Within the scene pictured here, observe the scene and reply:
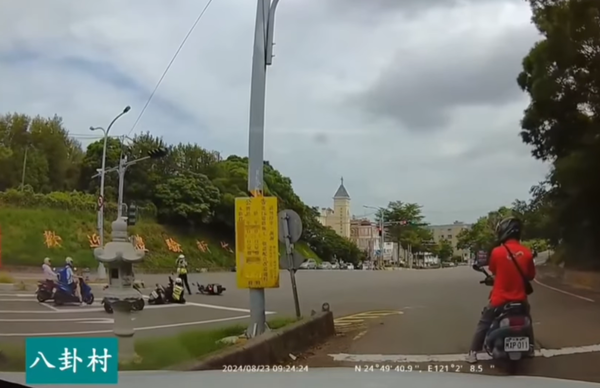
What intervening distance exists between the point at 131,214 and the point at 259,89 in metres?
0.77

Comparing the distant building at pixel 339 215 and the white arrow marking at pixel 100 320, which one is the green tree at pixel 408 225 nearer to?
the distant building at pixel 339 215

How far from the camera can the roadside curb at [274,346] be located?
2.54 m

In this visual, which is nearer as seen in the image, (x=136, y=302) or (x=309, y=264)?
(x=136, y=302)

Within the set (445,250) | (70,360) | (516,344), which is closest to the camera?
(516,344)

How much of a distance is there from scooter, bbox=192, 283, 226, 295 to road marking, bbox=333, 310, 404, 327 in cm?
51

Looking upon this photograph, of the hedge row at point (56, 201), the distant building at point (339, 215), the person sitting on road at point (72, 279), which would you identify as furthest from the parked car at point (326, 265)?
the person sitting on road at point (72, 279)

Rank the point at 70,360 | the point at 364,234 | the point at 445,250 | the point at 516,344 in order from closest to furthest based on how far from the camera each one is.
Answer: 1. the point at 516,344
2. the point at 70,360
3. the point at 445,250
4. the point at 364,234

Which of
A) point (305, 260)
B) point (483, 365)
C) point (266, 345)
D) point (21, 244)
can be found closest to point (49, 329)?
point (21, 244)

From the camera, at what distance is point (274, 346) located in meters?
2.60

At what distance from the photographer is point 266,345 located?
260 centimetres

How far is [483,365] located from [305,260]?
847 millimetres

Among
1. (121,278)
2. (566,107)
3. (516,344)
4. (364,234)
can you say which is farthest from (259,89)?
(516,344)

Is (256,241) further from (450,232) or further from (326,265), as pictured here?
(450,232)

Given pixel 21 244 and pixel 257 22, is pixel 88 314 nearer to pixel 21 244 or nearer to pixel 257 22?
pixel 21 244
